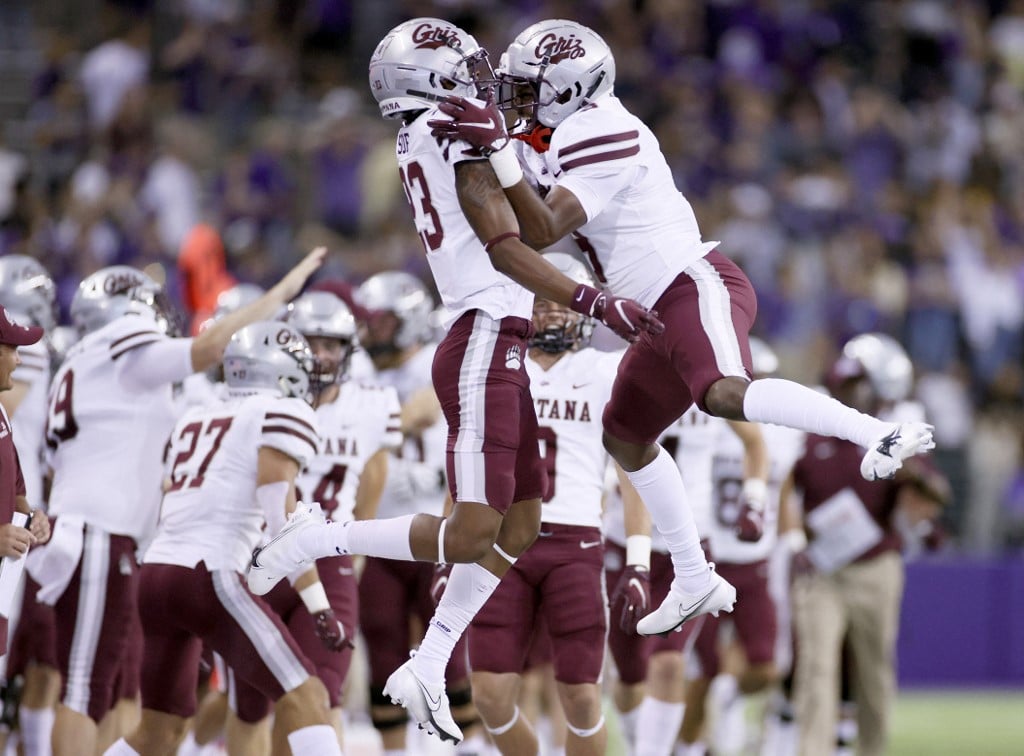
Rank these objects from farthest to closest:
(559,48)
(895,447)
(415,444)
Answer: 1. (415,444)
2. (559,48)
3. (895,447)

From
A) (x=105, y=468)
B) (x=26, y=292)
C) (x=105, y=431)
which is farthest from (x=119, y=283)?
(x=105, y=468)

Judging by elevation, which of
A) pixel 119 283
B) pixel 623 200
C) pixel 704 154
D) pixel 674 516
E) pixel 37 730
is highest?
pixel 704 154

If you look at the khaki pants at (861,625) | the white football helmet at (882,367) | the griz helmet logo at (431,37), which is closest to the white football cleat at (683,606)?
the griz helmet logo at (431,37)

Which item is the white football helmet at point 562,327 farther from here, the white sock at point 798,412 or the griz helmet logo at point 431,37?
the white sock at point 798,412

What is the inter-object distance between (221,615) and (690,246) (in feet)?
7.51

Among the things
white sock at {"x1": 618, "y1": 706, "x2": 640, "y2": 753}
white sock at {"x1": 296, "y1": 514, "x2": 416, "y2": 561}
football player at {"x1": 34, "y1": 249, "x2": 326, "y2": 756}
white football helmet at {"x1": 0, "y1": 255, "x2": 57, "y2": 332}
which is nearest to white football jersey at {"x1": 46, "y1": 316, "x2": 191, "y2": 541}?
football player at {"x1": 34, "y1": 249, "x2": 326, "y2": 756}

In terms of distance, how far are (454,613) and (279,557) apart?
706 millimetres

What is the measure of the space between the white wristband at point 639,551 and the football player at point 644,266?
684mm

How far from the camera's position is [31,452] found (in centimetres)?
874

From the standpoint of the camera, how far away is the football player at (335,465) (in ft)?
26.0

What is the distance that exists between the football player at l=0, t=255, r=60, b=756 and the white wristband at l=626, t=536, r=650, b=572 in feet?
8.68

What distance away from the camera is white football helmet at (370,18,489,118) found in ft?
21.8

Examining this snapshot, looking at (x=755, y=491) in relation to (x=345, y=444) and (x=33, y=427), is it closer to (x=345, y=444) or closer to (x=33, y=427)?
(x=345, y=444)

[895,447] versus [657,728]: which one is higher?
[895,447]
